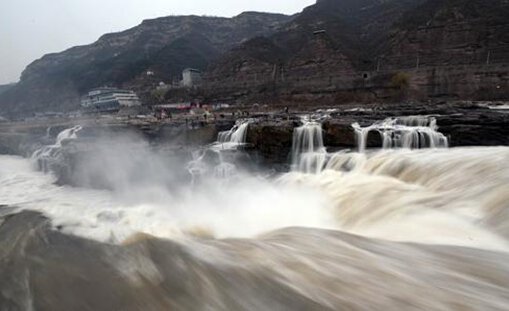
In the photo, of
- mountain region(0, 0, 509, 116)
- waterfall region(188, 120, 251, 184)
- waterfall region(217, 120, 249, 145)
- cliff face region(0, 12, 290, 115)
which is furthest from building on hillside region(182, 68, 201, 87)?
waterfall region(188, 120, 251, 184)

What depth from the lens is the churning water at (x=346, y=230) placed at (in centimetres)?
421

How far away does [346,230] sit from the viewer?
7965 mm

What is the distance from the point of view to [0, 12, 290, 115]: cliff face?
118m

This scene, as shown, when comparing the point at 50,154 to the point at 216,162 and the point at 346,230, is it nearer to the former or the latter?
the point at 216,162

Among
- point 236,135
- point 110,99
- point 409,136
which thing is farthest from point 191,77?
point 409,136

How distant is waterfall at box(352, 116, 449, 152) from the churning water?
53 millimetres

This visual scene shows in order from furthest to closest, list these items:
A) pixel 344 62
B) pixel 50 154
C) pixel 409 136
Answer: pixel 344 62
pixel 50 154
pixel 409 136

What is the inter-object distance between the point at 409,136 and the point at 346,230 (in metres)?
7.79

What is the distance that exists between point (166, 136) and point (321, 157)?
38.2 ft

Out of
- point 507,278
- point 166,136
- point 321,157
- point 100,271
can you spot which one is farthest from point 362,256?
point 166,136

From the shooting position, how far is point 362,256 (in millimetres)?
5297

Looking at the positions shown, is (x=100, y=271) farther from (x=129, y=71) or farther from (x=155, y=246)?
(x=129, y=71)

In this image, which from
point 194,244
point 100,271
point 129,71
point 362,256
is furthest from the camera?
point 129,71

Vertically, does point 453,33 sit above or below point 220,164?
above
